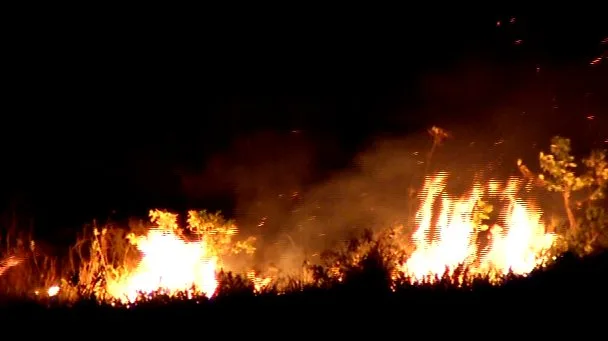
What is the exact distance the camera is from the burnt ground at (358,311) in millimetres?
5176

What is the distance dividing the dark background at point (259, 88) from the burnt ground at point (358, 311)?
3.40 meters

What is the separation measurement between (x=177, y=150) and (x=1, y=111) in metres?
1.87

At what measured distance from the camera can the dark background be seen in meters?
8.73

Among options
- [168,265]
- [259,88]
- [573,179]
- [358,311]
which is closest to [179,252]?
[168,265]

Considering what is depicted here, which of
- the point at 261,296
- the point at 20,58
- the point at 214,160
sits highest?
the point at 20,58

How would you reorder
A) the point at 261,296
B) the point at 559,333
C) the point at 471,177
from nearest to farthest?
1. the point at 559,333
2. the point at 261,296
3. the point at 471,177

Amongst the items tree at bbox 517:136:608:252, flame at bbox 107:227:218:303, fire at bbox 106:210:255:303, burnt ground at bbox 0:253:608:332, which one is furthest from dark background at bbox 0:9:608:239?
burnt ground at bbox 0:253:608:332

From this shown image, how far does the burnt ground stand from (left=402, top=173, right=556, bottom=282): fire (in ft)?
4.35

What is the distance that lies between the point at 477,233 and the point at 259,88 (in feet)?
9.12

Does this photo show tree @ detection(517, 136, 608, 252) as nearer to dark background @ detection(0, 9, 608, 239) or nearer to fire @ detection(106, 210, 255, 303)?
dark background @ detection(0, 9, 608, 239)

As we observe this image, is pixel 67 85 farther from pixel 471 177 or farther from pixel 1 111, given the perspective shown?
pixel 471 177

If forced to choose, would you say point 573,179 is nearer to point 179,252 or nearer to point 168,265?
point 179,252

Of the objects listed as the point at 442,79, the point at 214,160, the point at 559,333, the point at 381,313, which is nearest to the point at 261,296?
the point at 381,313

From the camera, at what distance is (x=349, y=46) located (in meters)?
8.77
